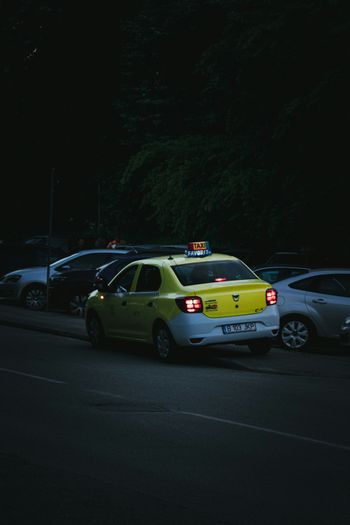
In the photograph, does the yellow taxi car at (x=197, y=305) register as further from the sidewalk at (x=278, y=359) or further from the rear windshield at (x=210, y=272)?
the sidewalk at (x=278, y=359)

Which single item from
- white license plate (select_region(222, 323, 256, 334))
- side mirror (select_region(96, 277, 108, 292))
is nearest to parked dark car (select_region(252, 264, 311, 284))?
side mirror (select_region(96, 277, 108, 292))

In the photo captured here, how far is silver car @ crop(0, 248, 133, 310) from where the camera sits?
28.5m

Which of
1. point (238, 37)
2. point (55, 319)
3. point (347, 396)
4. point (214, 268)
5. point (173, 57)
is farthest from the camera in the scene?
point (173, 57)

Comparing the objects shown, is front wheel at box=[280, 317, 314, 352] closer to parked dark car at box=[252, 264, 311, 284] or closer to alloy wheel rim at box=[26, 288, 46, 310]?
parked dark car at box=[252, 264, 311, 284]

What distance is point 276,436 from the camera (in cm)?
994

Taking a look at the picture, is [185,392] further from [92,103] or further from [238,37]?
[92,103]

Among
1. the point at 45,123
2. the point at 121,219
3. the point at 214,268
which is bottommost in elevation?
the point at 214,268

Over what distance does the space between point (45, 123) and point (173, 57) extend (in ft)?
23.0

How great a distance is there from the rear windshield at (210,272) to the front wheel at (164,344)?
76 centimetres

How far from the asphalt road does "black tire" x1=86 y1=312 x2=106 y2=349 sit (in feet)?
10.7

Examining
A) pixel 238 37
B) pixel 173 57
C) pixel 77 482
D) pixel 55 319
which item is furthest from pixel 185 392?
pixel 173 57

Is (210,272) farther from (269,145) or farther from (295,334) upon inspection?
(269,145)

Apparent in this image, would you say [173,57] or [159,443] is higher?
[173,57]

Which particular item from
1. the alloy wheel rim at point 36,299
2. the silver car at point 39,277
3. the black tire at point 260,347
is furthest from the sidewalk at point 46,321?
the black tire at point 260,347
